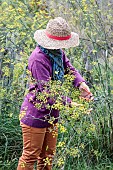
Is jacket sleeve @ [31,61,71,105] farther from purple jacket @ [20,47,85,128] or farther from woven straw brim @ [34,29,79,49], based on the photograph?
woven straw brim @ [34,29,79,49]

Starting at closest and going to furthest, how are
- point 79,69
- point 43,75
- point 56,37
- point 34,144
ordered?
point 43,75
point 56,37
point 34,144
point 79,69

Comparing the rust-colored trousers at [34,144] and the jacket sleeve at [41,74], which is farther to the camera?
the rust-colored trousers at [34,144]

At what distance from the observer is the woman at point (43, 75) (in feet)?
9.41

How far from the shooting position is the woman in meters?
2.87

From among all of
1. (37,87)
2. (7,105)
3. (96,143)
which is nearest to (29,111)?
(37,87)

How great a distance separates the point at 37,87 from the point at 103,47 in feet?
4.90

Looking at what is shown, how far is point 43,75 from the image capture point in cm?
283

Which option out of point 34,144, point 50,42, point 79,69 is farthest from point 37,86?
point 79,69

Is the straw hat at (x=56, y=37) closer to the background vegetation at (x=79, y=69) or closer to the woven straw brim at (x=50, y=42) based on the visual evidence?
the woven straw brim at (x=50, y=42)

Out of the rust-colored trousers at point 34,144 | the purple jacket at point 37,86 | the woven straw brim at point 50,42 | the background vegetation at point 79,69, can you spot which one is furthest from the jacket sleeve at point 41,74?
the background vegetation at point 79,69

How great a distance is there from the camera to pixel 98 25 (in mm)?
4266

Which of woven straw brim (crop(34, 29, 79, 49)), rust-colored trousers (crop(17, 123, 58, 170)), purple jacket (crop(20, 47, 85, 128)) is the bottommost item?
rust-colored trousers (crop(17, 123, 58, 170))

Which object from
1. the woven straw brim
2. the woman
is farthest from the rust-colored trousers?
the woven straw brim

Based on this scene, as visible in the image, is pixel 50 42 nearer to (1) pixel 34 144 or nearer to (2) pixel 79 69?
(1) pixel 34 144
